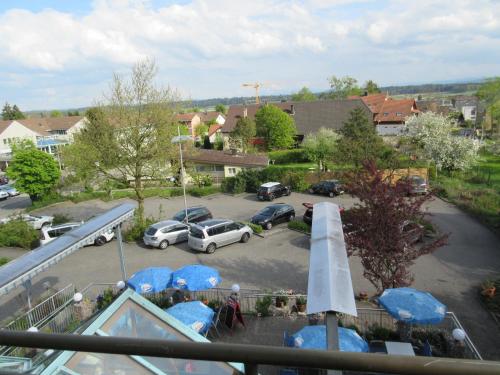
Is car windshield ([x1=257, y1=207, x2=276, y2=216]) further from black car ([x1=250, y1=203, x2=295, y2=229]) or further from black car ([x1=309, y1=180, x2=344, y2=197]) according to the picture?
black car ([x1=309, y1=180, x2=344, y2=197])

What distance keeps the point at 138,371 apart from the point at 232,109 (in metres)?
70.4

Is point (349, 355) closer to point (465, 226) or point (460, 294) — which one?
point (460, 294)

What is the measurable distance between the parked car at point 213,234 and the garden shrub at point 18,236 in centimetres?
1036

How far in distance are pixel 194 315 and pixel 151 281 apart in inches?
120

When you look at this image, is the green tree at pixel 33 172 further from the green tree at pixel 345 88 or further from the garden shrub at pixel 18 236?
the green tree at pixel 345 88

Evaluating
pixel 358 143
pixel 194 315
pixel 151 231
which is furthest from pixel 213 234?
pixel 358 143

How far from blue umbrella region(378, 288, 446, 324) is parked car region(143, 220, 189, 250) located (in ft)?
44.3

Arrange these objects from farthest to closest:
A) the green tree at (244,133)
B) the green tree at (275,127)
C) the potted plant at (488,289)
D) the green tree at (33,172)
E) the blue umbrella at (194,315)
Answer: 1. the green tree at (275,127)
2. the green tree at (244,133)
3. the green tree at (33,172)
4. the potted plant at (488,289)
5. the blue umbrella at (194,315)

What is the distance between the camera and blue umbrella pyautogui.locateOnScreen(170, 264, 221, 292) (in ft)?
43.3

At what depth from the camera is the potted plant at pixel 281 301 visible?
13.5 metres

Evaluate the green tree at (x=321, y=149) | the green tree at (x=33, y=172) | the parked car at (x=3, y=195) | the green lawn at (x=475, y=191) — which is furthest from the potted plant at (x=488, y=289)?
the parked car at (x=3, y=195)

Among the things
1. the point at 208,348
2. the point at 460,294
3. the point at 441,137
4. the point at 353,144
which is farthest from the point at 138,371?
the point at 441,137

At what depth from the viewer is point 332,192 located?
103 ft

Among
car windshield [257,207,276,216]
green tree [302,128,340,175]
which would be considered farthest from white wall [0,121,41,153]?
car windshield [257,207,276,216]
